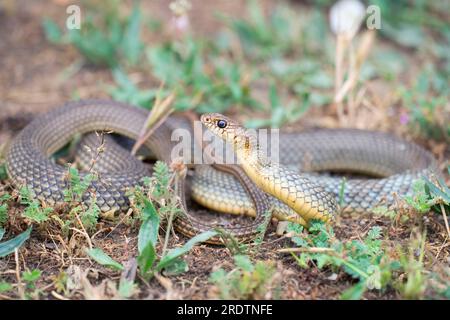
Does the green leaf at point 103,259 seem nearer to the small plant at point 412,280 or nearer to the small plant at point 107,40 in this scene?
the small plant at point 412,280

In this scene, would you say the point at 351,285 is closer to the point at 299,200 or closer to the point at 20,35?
the point at 299,200

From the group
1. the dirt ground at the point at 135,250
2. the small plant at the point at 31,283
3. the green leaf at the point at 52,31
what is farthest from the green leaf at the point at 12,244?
the green leaf at the point at 52,31

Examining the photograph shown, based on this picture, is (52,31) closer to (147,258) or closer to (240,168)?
(240,168)

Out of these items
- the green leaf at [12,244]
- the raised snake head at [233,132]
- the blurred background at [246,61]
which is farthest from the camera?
the blurred background at [246,61]

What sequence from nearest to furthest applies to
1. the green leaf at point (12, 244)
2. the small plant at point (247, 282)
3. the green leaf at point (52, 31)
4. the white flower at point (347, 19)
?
1. the small plant at point (247, 282)
2. the green leaf at point (12, 244)
3. the white flower at point (347, 19)
4. the green leaf at point (52, 31)

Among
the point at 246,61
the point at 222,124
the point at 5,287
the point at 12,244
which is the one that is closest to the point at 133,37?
the point at 246,61

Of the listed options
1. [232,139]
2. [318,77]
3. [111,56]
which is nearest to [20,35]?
[111,56]
